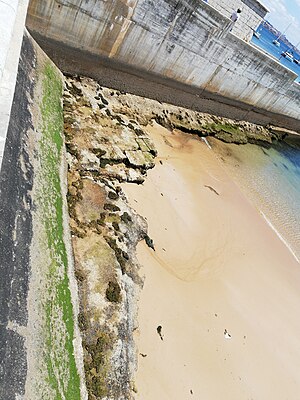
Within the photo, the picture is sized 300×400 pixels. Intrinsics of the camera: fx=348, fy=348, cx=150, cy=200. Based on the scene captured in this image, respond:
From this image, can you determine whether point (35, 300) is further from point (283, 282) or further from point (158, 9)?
point (158, 9)

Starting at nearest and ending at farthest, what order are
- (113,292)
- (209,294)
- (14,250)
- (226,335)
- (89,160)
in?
(14,250), (113,292), (226,335), (209,294), (89,160)

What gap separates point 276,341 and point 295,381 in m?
1.08

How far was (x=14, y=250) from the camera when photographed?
205 inches

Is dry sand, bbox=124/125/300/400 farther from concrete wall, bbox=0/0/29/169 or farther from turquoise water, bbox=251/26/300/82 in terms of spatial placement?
turquoise water, bbox=251/26/300/82

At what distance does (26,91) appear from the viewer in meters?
8.10

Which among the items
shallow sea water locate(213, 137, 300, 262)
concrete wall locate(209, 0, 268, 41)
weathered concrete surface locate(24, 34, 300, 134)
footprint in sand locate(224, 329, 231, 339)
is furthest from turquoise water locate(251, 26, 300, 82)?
footprint in sand locate(224, 329, 231, 339)

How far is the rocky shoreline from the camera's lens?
6.57 meters

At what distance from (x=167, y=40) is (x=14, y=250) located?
12000 millimetres

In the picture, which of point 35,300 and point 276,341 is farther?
point 276,341

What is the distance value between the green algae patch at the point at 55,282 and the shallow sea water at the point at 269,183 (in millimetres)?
10008

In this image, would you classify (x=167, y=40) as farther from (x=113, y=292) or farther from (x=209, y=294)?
(x=113, y=292)

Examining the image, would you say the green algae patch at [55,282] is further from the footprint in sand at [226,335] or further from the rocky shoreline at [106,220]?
the footprint in sand at [226,335]

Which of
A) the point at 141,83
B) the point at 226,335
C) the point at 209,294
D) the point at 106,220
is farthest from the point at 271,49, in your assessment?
the point at 226,335

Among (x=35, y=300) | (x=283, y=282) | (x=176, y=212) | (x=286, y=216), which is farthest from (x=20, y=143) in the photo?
(x=286, y=216)
